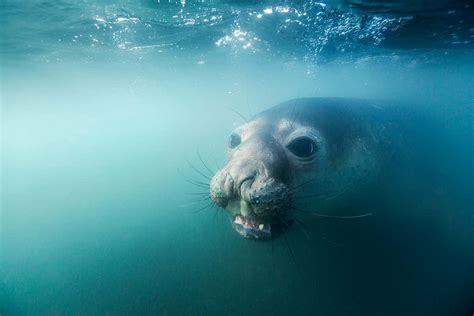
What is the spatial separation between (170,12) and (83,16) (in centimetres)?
247

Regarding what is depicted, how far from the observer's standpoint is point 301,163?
10.3 feet

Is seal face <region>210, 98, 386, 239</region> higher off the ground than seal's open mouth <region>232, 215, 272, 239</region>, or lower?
higher

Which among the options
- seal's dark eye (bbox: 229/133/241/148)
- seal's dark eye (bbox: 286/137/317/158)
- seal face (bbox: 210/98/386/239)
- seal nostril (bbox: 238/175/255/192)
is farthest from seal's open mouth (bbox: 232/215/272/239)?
seal's dark eye (bbox: 229/133/241/148)

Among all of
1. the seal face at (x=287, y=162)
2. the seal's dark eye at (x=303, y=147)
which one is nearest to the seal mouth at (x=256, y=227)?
the seal face at (x=287, y=162)

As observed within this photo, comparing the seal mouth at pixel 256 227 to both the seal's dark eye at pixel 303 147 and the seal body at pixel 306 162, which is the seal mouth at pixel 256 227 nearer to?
the seal body at pixel 306 162

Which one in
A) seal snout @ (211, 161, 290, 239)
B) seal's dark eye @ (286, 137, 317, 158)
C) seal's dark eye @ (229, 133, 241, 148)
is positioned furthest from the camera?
seal's dark eye @ (229, 133, 241, 148)

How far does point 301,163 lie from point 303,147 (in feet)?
0.65

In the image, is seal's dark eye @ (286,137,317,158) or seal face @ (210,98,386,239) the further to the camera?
seal's dark eye @ (286,137,317,158)

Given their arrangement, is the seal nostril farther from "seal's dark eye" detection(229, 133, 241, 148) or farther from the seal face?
"seal's dark eye" detection(229, 133, 241, 148)

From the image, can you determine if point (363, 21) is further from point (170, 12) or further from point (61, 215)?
point (61, 215)

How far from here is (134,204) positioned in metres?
10.1

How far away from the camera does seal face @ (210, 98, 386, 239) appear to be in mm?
2521

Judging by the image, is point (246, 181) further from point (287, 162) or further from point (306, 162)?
point (306, 162)

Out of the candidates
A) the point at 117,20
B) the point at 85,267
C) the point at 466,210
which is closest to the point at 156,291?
the point at 85,267
